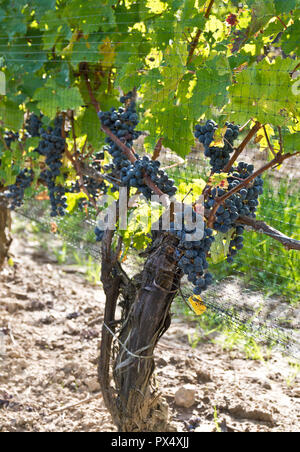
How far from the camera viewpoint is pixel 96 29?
2.07 meters

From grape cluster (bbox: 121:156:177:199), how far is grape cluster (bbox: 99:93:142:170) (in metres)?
0.23

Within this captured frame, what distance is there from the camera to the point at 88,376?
9.52 ft

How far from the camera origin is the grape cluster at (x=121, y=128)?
209 cm

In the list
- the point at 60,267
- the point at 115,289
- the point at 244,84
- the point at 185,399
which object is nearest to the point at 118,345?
the point at 115,289

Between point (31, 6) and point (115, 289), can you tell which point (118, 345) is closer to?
point (115, 289)

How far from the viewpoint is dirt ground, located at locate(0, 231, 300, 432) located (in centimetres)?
256

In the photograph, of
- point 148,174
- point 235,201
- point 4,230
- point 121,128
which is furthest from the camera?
point 4,230

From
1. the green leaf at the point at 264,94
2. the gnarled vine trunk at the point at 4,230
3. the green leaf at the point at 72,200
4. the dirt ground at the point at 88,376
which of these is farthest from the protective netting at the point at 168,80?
the gnarled vine trunk at the point at 4,230

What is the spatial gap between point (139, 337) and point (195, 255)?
1.69 ft

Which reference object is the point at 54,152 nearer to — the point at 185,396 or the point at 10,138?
the point at 10,138

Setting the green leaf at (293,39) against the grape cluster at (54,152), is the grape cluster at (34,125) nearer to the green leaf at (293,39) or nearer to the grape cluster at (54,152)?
the grape cluster at (54,152)

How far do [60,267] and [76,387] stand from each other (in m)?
1.59

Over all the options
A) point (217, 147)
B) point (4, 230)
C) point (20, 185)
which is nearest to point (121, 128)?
point (217, 147)

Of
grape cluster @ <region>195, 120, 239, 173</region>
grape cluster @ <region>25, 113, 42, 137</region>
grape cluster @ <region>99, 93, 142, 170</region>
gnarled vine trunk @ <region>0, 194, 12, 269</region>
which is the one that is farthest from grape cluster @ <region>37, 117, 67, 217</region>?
grape cluster @ <region>195, 120, 239, 173</region>
